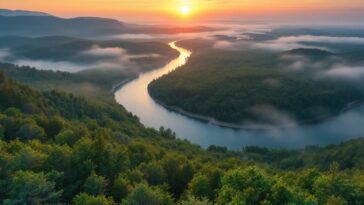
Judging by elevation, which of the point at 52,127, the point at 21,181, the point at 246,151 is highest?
the point at 21,181

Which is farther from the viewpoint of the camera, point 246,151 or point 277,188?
point 246,151

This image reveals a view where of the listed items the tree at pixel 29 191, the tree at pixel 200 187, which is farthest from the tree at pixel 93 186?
the tree at pixel 200 187

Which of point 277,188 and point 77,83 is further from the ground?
point 277,188

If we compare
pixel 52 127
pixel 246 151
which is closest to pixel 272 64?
pixel 246 151

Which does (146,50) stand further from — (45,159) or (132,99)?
(45,159)

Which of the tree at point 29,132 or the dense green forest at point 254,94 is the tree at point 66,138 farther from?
the dense green forest at point 254,94

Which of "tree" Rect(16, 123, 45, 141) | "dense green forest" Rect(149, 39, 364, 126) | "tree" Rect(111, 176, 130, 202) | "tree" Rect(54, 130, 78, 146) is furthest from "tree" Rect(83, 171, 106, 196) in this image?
"dense green forest" Rect(149, 39, 364, 126)

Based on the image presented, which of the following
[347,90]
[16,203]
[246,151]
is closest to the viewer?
[16,203]

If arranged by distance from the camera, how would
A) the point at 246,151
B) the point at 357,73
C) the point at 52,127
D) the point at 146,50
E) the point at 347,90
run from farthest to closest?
the point at 146,50 < the point at 357,73 < the point at 347,90 < the point at 246,151 < the point at 52,127
